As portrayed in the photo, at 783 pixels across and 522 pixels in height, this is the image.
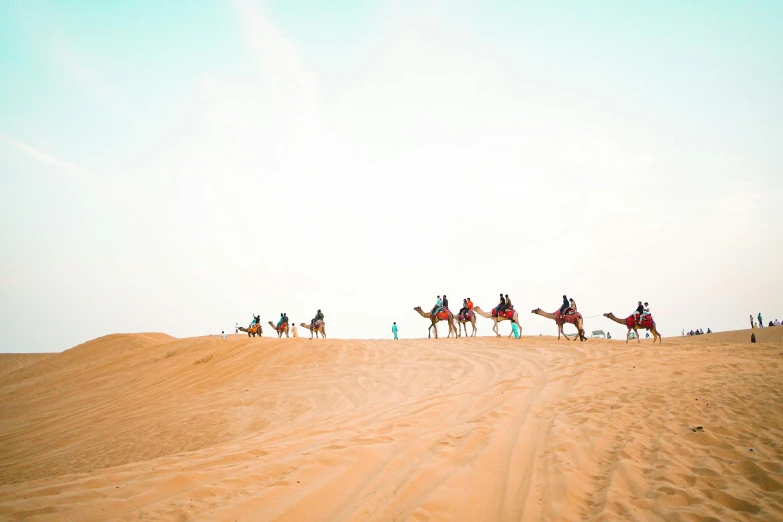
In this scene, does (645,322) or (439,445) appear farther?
(645,322)

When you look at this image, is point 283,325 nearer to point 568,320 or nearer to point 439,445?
point 568,320

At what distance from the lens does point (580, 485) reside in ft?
15.0

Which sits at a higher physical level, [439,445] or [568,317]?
[568,317]

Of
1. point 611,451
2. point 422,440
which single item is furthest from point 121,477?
point 611,451

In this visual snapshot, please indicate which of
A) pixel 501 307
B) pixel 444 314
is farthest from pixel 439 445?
pixel 444 314

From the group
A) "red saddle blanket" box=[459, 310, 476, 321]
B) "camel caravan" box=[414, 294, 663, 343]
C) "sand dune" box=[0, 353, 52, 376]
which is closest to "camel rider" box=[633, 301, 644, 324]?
"camel caravan" box=[414, 294, 663, 343]

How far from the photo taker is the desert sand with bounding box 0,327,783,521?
163 inches

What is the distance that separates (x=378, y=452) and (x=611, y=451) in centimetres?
303

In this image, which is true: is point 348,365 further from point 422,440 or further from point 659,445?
point 659,445

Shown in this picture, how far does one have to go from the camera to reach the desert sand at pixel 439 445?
4.14m

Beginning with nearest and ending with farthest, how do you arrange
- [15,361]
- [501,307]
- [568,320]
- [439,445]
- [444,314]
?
[439,445], [568,320], [501,307], [444,314], [15,361]

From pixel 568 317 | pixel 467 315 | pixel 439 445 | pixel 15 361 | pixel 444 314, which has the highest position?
pixel 444 314

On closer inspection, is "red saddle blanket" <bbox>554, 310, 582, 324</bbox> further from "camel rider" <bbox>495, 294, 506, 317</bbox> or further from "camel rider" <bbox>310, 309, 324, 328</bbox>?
"camel rider" <bbox>310, 309, 324, 328</bbox>

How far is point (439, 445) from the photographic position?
5824 millimetres
